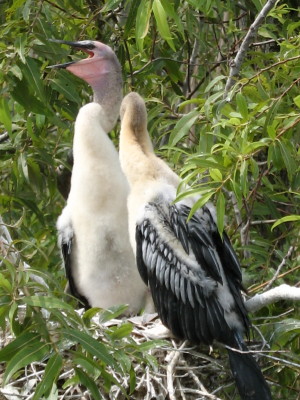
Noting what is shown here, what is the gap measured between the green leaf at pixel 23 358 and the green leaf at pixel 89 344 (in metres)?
0.09

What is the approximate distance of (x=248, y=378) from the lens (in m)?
4.24

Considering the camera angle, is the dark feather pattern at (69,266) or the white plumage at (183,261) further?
the dark feather pattern at (69,266)

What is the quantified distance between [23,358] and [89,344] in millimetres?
204

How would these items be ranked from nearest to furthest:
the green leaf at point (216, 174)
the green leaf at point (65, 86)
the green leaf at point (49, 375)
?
the green leaf at point (49, 375)
the green leaf at point (216, 174)
the green leaf at point (65, 86)

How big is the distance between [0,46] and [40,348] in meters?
1.65

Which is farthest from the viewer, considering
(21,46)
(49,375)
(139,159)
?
(139,159)

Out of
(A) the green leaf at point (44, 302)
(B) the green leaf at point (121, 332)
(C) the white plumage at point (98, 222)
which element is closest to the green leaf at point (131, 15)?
(C) the white plumage at point (98, 222)

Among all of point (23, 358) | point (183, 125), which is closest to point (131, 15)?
point (183, 125)

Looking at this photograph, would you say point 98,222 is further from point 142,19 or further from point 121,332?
point 121,332

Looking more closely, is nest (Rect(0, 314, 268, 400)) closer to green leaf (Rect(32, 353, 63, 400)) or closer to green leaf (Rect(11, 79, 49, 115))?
green leaf (Rect(32, 353, 63, 400))

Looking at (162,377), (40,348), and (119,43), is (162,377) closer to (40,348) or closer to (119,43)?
(40,348)

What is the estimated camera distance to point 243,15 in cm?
581

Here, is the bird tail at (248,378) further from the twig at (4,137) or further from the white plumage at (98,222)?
the twig at (4,137)

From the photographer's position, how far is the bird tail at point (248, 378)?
4230 mm
